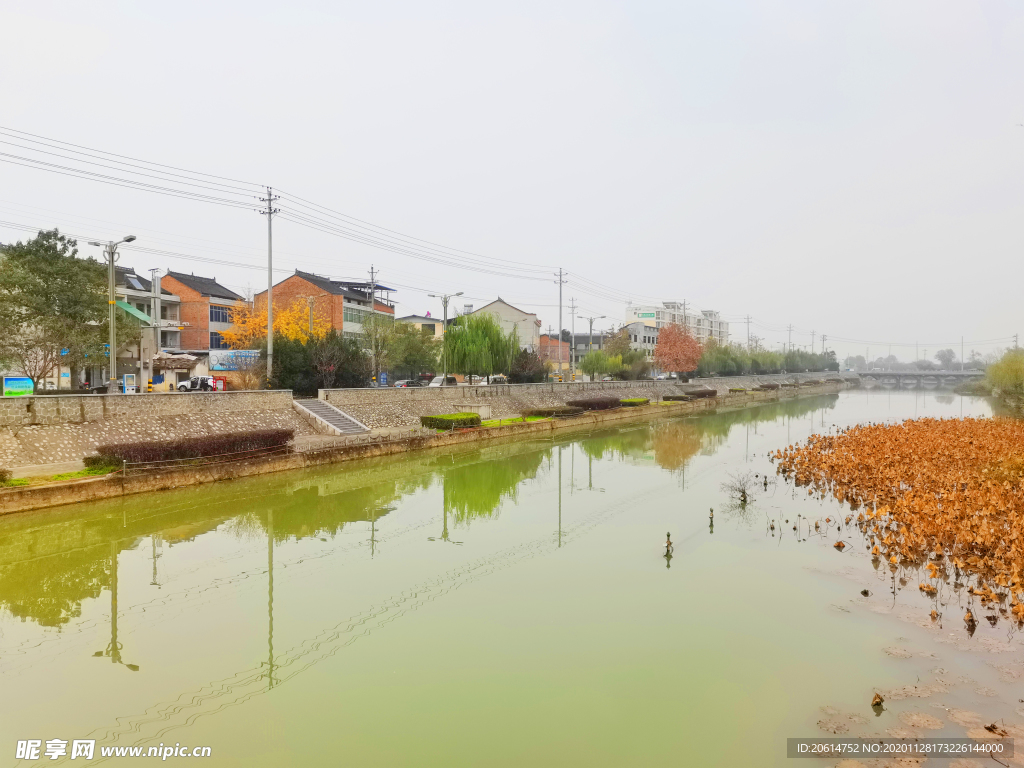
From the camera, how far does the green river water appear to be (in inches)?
277

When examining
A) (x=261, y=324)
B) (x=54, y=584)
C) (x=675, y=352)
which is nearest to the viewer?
(x=54, y=584)

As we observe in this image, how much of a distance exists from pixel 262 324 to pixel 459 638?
40.9 meters

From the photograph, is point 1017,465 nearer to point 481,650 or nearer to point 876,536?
point 876,536

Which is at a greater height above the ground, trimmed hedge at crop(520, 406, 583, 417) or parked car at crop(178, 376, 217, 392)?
parked car at crop(178, 376, 217, 392)

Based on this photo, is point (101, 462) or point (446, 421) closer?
point (101, 462)

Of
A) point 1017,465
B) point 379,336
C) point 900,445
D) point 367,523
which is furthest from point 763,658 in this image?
point 379,336

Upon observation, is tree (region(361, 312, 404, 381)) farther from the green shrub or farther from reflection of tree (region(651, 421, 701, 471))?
the green shrub

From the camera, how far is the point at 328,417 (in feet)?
93.1

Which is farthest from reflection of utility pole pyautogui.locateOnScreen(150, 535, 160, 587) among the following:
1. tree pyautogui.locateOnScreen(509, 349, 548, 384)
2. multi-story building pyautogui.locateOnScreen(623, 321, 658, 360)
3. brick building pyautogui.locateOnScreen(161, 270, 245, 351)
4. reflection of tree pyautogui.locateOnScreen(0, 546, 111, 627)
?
multi-story building pyautogui.locateOnScreen(623, 321, 658, 360)

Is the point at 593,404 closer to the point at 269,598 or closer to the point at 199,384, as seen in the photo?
the point at 199,384

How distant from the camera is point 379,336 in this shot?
46.2 meters

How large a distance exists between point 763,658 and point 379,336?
132ft

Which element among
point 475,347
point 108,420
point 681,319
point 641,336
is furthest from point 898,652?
point 681,319

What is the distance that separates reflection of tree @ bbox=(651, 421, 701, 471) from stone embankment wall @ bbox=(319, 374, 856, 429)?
784cm
